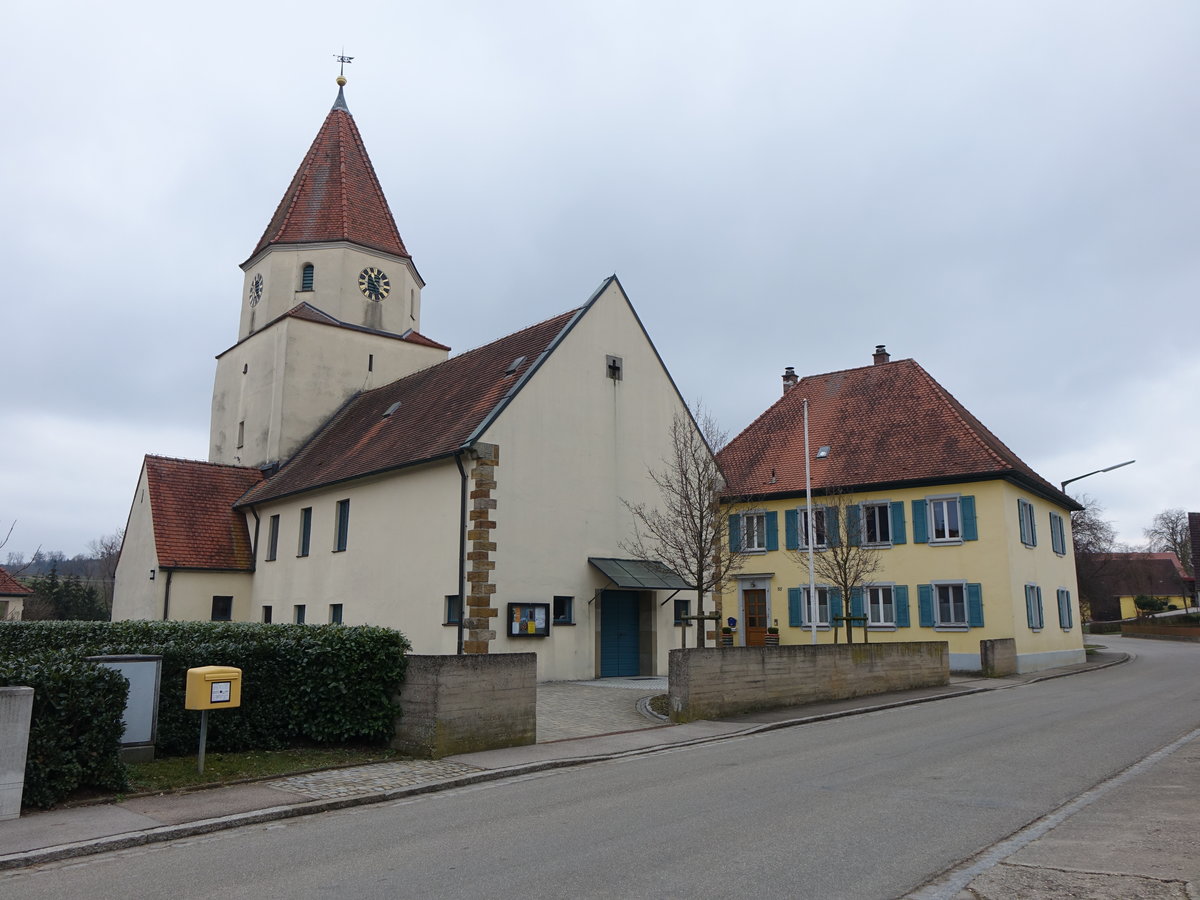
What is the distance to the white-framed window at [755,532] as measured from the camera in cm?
3334

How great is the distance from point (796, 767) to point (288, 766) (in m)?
6.04

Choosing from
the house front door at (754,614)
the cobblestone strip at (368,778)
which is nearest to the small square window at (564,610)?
the cobblestone strip at (368,778)

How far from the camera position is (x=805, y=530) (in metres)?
32.2

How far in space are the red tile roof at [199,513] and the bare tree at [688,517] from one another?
13.8m

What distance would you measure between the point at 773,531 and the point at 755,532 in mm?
751

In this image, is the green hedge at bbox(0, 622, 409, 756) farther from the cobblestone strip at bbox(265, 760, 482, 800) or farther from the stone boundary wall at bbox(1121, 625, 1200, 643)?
the stone boundary wall at bbox(1121, 625, 1200, 643)

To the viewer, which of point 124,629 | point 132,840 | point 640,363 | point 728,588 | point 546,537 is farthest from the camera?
point 728,588

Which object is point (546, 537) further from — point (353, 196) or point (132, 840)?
point (353, 196)

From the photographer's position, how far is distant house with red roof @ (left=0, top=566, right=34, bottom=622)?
132 feet

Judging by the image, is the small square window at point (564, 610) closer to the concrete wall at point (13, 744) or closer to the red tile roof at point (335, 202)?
the concrete wall at point (13, 744)

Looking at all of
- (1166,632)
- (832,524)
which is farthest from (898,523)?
(1166,632)

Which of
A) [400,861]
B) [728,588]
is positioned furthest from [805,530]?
[400,861]

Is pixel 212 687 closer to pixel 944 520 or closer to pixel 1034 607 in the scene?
pixel 944 520

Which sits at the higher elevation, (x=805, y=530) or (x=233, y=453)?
(x=233, y=453)
